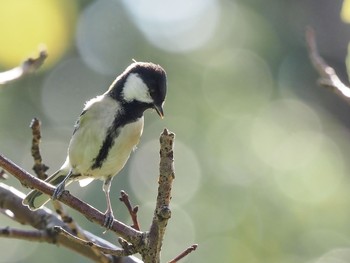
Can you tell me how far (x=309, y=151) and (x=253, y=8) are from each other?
249cm

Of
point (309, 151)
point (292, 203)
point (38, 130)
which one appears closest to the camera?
point (38, 130)

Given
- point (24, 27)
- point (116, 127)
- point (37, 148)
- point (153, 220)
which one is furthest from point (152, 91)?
point (153, 220)

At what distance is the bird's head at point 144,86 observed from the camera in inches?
122

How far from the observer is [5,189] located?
254 centimetres

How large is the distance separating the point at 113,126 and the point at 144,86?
21 centimetres

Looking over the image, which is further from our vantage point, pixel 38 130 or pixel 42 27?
pixel 42 27

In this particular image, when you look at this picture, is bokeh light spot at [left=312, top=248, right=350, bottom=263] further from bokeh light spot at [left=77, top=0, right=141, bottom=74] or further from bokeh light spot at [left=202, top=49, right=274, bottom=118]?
bokeh light spot at [left=77, top=0, right=141, bottom=74]

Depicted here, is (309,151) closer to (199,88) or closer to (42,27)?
(199,88)

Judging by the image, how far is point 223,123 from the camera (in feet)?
21.3

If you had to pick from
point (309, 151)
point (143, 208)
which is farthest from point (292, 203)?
point (143, 208)

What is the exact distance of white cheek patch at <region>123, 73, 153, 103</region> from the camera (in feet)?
10.2

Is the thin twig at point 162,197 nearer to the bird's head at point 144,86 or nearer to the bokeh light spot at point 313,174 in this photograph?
the bird's head at point 144,86

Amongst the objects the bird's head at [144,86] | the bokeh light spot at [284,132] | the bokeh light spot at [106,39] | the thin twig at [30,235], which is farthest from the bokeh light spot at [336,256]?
the bokeh light spot at [106,39]

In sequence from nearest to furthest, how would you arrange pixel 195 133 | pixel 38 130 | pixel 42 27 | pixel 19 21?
pixel 38 130
pixel 19 21
pixel 42 27
pixel 195 133
